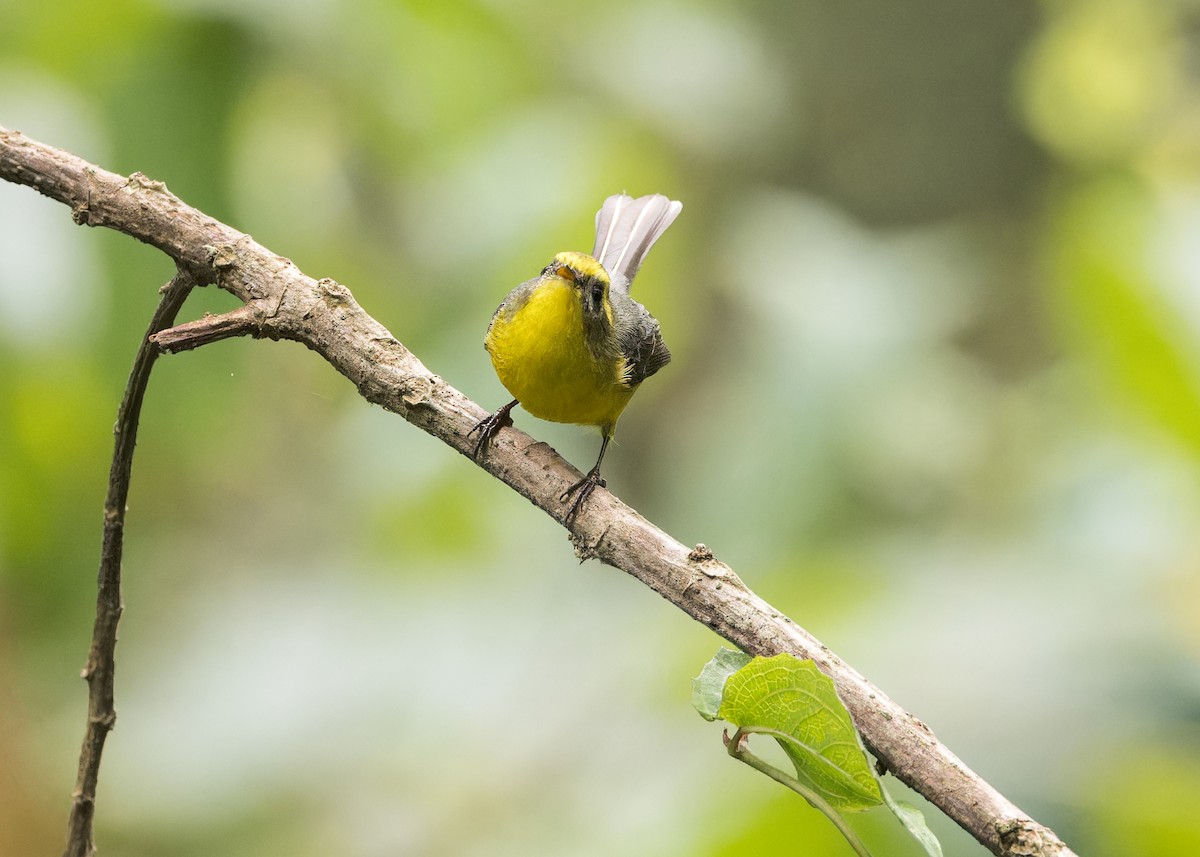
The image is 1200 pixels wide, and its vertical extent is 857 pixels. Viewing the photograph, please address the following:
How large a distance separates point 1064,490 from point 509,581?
1938 millimetres

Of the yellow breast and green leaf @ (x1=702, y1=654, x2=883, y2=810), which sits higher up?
the yellow breast

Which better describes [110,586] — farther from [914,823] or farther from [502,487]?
[502,487]

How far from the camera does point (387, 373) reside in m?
2.15

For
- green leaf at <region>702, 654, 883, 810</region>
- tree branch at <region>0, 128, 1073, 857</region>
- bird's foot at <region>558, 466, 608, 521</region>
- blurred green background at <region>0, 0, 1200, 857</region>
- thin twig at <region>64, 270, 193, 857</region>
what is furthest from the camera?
blurred green background at <region>0, 0, 1200, 857</region>

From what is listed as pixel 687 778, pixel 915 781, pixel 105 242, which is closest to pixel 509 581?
pixel 687 778

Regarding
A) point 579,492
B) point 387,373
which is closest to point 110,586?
point 387,373

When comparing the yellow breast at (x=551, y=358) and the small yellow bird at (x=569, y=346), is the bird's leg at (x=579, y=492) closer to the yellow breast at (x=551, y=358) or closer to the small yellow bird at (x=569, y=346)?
the small yellow bird at (x=569, y=346)

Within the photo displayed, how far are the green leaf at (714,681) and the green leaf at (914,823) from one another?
0.86 feet

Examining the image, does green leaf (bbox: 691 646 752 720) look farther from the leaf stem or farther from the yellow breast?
the yellow breast

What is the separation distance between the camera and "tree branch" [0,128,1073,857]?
1.89 metres

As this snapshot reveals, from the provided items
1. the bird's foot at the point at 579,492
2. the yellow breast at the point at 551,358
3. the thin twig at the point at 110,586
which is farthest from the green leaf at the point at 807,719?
the yellow breast at the point at 551,358

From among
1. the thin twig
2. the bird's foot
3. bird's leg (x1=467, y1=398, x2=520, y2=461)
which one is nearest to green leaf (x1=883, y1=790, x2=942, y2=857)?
the bird's foot

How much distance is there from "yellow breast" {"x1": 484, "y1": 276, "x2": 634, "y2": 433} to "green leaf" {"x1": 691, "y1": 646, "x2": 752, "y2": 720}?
5.11 feet

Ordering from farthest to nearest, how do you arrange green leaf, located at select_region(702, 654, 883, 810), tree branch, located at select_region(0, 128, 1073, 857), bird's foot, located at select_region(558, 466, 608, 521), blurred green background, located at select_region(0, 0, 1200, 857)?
blurred green background, located at select_region(0, 0, 1200, 857) → bird's foot, located at select_region(558, 466, 608, 521) → tree branch, located at select_region(0, 128, 1073, 857) → green leaf, located at select_region(702, 654, 883, 810)
